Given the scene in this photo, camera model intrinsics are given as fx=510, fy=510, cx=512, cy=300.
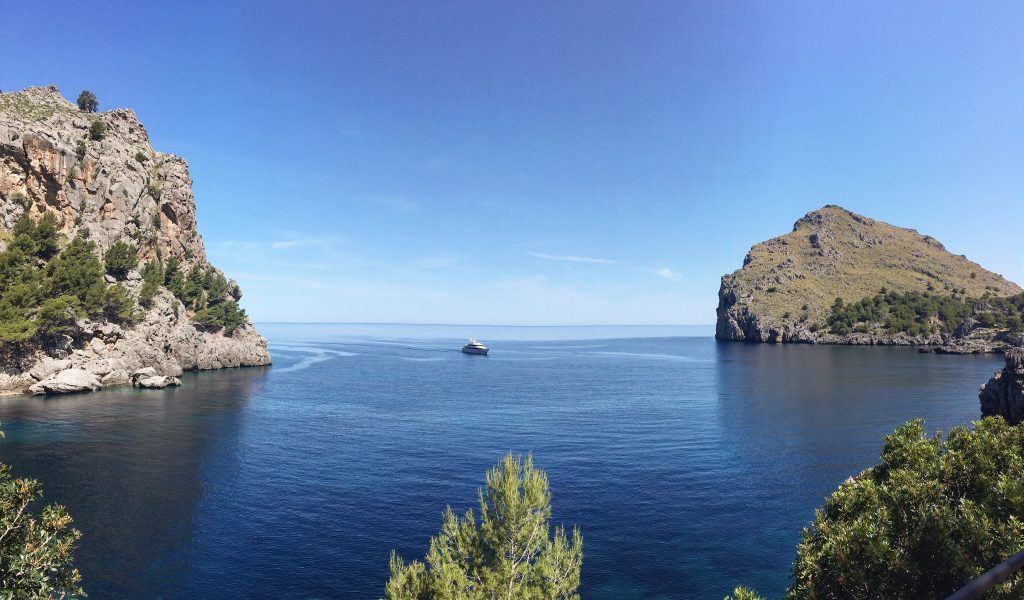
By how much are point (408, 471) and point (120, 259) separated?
11666cm

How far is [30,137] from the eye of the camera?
121125mm

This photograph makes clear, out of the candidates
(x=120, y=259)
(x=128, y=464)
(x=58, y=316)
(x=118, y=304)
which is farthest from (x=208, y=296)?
(x=128, y=464)

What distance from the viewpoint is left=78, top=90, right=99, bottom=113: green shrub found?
171 metres

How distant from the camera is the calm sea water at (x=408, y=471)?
140ft

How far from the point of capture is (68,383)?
111312mm

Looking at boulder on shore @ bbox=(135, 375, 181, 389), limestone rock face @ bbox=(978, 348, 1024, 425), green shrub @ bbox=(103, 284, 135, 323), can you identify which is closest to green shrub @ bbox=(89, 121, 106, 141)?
green shrub @ bbox=(103, 284, 135, 323)

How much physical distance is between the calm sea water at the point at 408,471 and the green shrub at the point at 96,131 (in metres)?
81.8

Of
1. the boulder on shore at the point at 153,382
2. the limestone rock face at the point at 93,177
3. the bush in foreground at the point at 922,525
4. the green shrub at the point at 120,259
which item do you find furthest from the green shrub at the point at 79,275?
Result: the bush in foreground at the point at 922,525

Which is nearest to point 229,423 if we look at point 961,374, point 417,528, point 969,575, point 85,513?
point 85,513

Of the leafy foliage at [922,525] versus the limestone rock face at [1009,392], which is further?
the limestone rock face at [1009,392]

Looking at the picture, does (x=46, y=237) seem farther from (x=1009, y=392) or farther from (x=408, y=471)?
(x=1009, y=392)

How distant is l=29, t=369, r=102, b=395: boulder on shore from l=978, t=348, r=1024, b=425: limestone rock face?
175 metres

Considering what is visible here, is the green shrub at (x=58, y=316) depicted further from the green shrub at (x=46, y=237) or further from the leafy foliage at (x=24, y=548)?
the leafy foliage at (x=24, y=548)

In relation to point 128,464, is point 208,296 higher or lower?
higher
